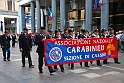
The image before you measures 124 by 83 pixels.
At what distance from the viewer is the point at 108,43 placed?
32.5ft

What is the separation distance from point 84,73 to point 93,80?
114 centimetres

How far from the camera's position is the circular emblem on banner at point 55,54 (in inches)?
316

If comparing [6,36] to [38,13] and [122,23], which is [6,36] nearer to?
[122,23]

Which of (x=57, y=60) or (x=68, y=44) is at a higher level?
(x=68, y=44)

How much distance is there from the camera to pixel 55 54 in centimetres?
815

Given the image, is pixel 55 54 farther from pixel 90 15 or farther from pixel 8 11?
pixel 8 11

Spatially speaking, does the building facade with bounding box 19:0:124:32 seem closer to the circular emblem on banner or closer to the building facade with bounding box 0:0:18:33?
the circular emblem on banner

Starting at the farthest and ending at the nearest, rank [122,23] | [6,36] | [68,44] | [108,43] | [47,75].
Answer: [122,23] < [6,36] < [108,43] < [68,44] < [47,75]

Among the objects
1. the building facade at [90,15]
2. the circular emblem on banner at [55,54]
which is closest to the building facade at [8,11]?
the building facade at [90,15]

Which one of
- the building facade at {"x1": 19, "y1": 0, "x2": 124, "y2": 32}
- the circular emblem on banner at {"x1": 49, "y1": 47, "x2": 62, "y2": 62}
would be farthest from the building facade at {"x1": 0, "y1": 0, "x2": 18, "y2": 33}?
the circular emblem on banner at {"x1": 49, "y1": 47, "x2": 62, "y2": 62}

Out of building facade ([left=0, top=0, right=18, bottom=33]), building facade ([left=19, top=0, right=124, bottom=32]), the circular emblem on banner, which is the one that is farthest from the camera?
building facade ([left=0, top=0, right=18, bottom=33])

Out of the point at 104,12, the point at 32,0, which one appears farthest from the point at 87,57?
the point at 32,0

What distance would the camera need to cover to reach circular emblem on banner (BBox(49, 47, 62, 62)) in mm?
8023

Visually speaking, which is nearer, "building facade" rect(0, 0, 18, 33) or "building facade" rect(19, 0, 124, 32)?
"building facade" rect(19, 0, 124, 32)
